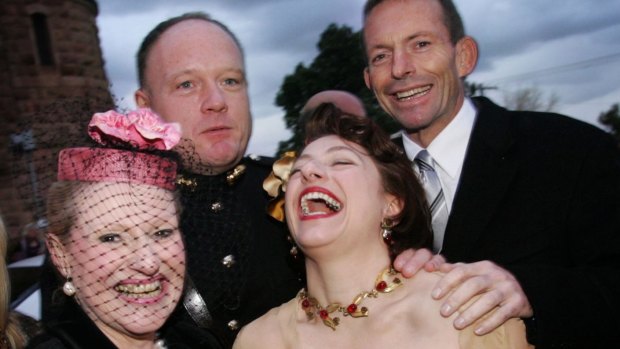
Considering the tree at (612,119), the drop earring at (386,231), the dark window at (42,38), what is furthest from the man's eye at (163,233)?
the tree at (612,119)

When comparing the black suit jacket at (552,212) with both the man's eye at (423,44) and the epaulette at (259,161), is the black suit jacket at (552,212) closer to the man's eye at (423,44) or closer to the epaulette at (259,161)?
the man's eye at (423,44)

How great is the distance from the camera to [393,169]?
2.18 meters

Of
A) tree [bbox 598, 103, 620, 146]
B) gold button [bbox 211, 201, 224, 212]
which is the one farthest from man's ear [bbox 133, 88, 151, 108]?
tree [bbox 598, 103, 620, 146]

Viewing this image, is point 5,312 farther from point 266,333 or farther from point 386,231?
point 386,231

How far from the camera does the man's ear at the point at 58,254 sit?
1900mm

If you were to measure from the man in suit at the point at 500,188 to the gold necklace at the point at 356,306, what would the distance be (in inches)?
8.5

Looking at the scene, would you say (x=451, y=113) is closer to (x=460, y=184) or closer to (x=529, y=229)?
(x=460, y=184)

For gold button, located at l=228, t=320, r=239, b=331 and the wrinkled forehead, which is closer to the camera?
gold button, located at l=228, t=320, r=239, b=331

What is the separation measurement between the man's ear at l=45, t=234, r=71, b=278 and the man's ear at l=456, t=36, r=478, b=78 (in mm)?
2021

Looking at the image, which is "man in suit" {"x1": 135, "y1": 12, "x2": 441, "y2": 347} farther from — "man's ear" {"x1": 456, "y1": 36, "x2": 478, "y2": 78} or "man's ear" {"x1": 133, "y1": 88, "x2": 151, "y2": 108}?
"man's ear" {"x1": 456, "y1": 36, "x2": 478, "y2": 78}

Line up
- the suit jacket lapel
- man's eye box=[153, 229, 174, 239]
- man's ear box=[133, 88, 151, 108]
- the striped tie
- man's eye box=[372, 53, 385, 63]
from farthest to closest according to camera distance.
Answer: man's eye box=[372, 53, 385, 63]
man's ear box=[133, 88, 151, 108]
the striped tie
the suit jacket lapel
man's eye box=[153, 229, 174, 239]

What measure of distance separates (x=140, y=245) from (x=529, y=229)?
5.04ft

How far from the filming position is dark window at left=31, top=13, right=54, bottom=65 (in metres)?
13.7

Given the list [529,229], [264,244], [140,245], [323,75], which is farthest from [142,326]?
[323,75]
